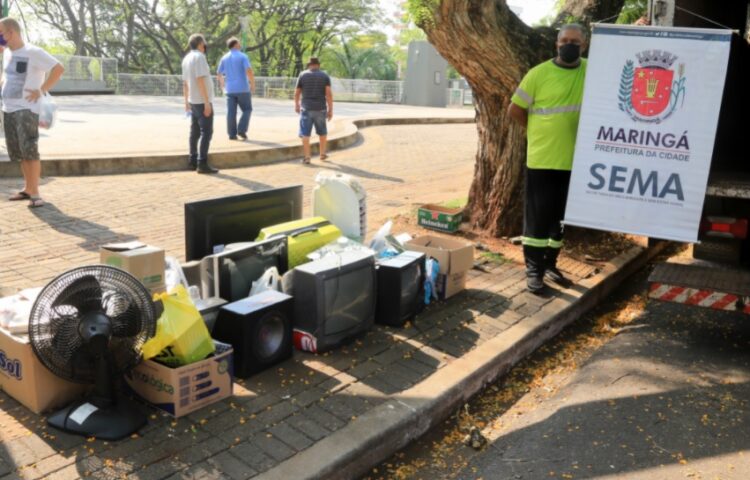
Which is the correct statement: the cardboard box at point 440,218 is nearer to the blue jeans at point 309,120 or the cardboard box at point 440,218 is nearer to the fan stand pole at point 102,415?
the fan stand pole at point 102,415

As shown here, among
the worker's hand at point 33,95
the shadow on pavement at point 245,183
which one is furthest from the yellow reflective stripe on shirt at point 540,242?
the worker's hand at point 33,95

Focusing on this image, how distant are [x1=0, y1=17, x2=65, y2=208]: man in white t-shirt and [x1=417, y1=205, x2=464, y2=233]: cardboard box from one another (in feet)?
14.0

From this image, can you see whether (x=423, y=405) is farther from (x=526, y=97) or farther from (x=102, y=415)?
(x=526, y=97)

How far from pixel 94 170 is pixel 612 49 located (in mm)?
8103

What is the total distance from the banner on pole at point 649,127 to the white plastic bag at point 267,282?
2443 mm

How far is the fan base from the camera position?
345 cm

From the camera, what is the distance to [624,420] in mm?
4066

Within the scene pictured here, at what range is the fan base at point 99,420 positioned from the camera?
3.45m

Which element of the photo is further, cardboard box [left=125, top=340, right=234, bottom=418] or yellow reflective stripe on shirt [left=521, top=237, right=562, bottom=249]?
yellow reflective stripe on shirt [left=521, top=237, right=562, bottom=249]

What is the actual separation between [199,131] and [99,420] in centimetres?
790

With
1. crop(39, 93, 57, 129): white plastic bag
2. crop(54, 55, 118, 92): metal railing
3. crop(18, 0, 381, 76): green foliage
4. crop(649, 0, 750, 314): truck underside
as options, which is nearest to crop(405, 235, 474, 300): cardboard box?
crop(649, 0, 750, 314): truck underside

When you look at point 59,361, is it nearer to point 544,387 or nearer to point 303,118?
point 544,387

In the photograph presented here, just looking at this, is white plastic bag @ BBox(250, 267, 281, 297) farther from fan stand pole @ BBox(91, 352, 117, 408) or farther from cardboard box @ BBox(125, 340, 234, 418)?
fan stand pole @ BBox(91, 352, 117, 408)

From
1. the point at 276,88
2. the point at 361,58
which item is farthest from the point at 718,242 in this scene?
the point at 361,58
